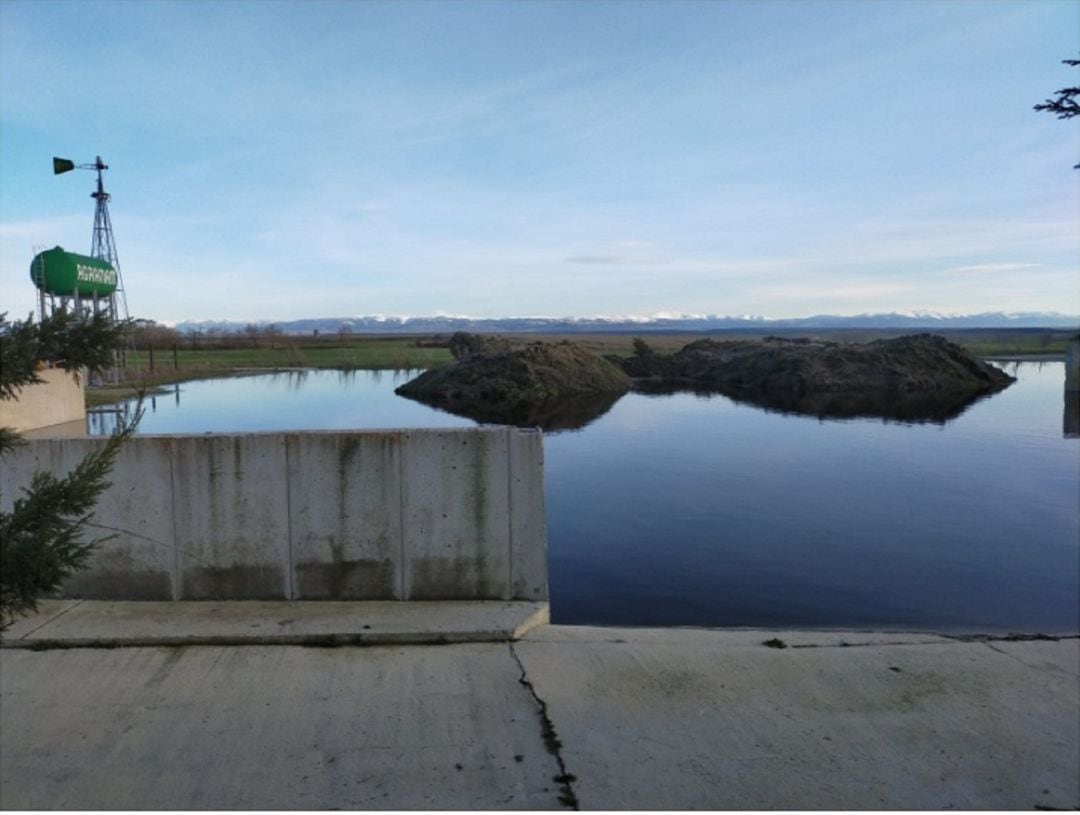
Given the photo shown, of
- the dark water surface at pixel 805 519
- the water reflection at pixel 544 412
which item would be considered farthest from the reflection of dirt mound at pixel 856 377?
the dark water surface at pixel 805 519

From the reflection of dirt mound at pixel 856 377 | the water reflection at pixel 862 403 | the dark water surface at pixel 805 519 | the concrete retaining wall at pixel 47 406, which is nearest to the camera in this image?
the dark water surface at pixel 805 519

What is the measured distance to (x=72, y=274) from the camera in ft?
88.2

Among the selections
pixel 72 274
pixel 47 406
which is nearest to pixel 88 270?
pixel 72 274

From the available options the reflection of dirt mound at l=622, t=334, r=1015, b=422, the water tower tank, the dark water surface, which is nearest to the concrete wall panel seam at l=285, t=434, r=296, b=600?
the dark water surface

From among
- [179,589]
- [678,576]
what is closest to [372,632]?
[179,589]

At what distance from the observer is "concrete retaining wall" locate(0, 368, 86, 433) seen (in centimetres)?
1072

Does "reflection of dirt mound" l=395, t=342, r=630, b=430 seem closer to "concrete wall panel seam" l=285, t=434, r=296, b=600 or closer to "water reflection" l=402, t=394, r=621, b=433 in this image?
"water reflection" l=402, t=394, r=621, b=433

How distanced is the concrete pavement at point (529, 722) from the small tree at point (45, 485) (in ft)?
6.81

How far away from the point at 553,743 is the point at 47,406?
986cm

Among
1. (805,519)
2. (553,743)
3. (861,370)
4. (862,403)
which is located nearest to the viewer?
(553,743)

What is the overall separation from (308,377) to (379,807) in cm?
4145

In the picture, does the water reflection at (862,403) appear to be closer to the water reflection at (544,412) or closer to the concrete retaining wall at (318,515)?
the water reflection at (544,412)

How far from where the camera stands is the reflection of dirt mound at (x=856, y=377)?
3406 cm

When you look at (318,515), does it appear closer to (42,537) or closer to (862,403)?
(42,537)
